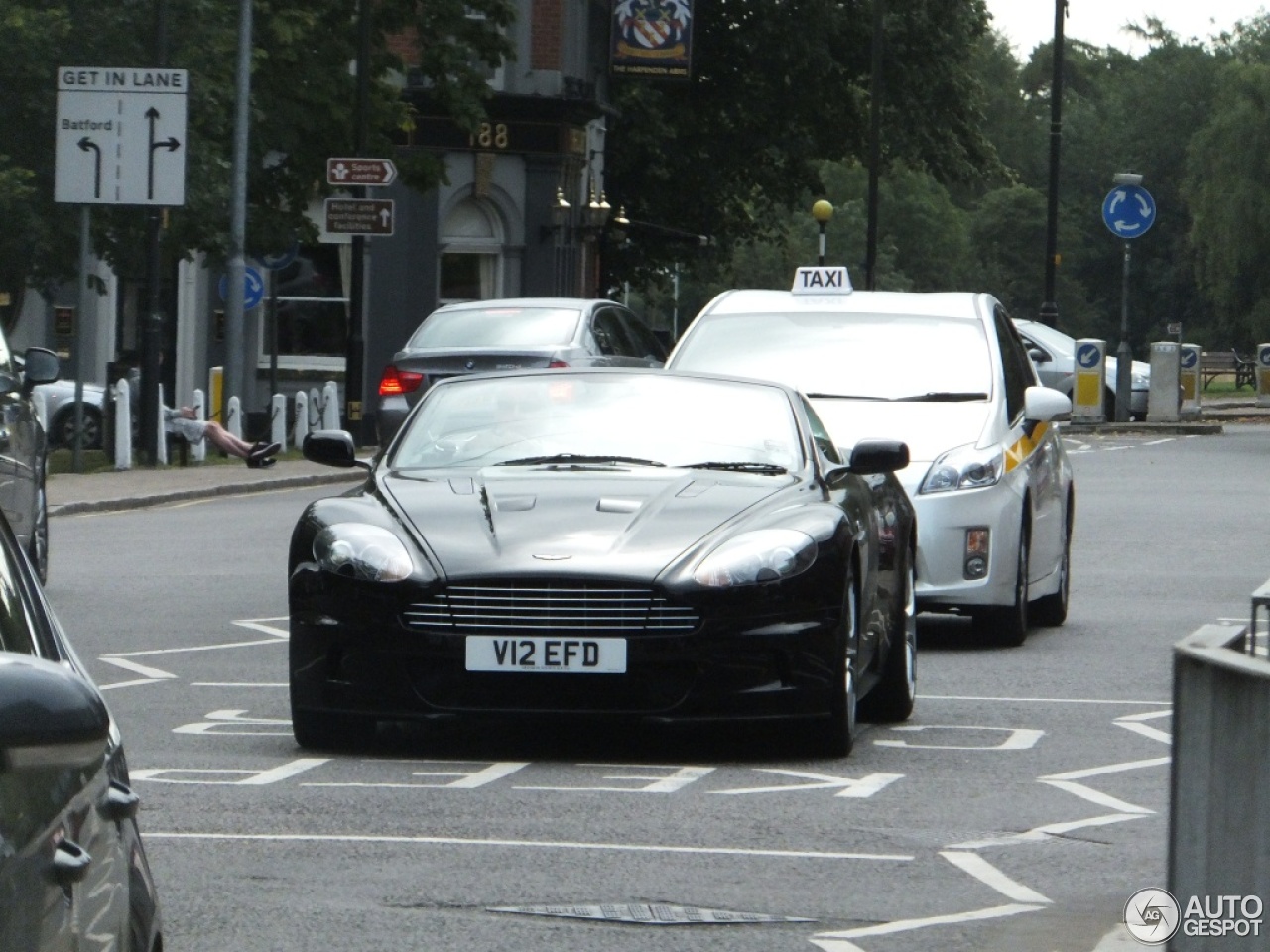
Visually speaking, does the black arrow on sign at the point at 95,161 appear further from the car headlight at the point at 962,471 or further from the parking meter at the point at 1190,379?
the parking meter at the point at 1190,379

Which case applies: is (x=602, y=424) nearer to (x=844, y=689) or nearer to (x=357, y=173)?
(x=844, y=689)

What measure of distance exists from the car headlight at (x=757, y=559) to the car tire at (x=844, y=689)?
10.1 inches

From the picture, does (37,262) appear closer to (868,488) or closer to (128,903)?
(868,488)

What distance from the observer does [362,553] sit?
948cm

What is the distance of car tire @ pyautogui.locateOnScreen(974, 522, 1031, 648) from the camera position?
46.2 feet

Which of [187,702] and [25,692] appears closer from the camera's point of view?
[25,692]

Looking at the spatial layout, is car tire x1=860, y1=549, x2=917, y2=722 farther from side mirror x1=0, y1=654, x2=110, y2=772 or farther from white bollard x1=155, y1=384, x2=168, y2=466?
white bollard x1=155, y1=384, x2=168, y2=466

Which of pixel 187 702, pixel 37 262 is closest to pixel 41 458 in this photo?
pixel 187 702

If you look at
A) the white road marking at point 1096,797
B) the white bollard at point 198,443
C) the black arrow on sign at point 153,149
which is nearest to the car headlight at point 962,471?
the white road marking at point 1096,797

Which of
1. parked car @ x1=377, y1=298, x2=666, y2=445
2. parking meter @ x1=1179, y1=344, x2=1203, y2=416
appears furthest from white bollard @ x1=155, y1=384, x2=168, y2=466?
parking meter @ x1=1179, y1=344, x2=1203, y2=416

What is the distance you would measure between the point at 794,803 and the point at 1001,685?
386 centimetres

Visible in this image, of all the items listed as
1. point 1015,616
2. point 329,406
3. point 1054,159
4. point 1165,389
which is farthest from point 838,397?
point 1054,159

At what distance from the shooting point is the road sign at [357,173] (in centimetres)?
3444

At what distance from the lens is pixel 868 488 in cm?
1114
